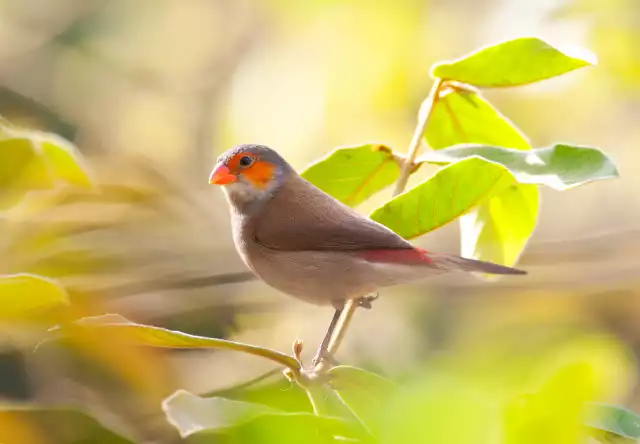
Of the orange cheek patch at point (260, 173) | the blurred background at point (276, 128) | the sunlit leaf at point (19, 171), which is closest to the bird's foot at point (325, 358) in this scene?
the orange cheek patch at point (260, 173)

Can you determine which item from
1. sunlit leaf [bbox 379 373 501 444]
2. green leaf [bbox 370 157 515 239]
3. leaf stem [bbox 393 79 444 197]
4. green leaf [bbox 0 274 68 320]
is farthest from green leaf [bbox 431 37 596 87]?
sunlit leaf [bbox 379 373 501 444]

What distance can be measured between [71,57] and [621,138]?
6.91 ft

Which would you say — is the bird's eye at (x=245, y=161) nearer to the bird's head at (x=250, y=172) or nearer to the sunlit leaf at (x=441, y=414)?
the bird's head at (x=250, y=172)

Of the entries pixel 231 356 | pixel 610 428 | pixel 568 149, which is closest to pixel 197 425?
pixel 610 428


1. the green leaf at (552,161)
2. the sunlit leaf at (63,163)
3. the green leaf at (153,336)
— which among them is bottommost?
the green leaf at (153,336)

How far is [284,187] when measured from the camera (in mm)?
1136

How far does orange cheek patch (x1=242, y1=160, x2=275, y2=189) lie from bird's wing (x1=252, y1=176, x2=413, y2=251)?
4 centimetres

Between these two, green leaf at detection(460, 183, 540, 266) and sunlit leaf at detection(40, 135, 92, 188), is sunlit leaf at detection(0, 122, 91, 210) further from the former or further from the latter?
green leaf at detection(460, 183, 540, 266)

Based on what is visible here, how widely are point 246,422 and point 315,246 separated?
0.51 m

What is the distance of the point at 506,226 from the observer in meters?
1.03

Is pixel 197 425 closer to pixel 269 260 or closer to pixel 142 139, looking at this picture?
pixel 269 260

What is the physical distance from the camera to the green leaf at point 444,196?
0.84m

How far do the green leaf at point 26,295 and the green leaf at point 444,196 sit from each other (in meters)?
0.38

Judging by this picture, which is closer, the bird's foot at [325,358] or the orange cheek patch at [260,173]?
the bird's foot at [325,358]
